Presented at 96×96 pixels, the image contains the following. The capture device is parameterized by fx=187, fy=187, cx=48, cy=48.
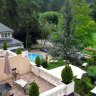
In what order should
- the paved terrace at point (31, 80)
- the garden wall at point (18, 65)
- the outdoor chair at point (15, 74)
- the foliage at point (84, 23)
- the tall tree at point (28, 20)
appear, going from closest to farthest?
1. the paved terrace at point (31, 80)
2. the garden wall at point (18, 65)
3. the outdoor chair at point (15, 74)
4. the foliage at point (84, 23)
5. the tall tree at point (28, 20)

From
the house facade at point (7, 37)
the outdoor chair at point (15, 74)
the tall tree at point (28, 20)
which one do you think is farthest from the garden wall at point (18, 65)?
the tall tree at point (28, 20)

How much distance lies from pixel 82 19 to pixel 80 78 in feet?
51.2

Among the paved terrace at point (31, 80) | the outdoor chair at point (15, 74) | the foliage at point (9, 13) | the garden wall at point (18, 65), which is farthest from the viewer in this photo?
the foliage at point (9, 13)

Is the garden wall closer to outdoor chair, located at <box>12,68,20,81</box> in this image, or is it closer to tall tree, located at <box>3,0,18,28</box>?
outdoor chair, located at <box>12,68,20,81</box>

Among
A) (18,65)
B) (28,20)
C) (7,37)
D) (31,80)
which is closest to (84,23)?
(7,37)

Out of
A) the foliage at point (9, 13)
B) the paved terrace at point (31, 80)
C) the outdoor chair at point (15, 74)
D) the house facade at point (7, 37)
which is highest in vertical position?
the foliage at point (9, 13)

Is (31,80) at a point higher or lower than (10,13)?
lower

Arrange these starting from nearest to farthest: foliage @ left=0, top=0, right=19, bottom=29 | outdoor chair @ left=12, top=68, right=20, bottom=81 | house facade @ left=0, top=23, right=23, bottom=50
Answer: outdoor chair @ left=12, top=68, right=20, bottom=81, house facade @ left=0, top=23, right=23, bottom=50, foliage @ left=0, top=0, right=19, bottom=29

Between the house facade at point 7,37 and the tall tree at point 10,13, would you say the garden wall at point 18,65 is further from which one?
the tall tree at point 10,13

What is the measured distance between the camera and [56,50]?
27312 mm

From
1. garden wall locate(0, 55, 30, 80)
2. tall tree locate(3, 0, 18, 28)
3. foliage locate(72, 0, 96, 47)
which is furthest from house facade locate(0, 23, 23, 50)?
garden wall locate(0, 55, 30, 80)

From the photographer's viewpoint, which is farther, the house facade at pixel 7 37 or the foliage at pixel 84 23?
the foliage at pixel 84 23

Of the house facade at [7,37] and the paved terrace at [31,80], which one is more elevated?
the house facade at [7,37]

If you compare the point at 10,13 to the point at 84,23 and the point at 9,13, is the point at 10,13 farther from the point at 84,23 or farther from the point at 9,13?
the point at 84,23
